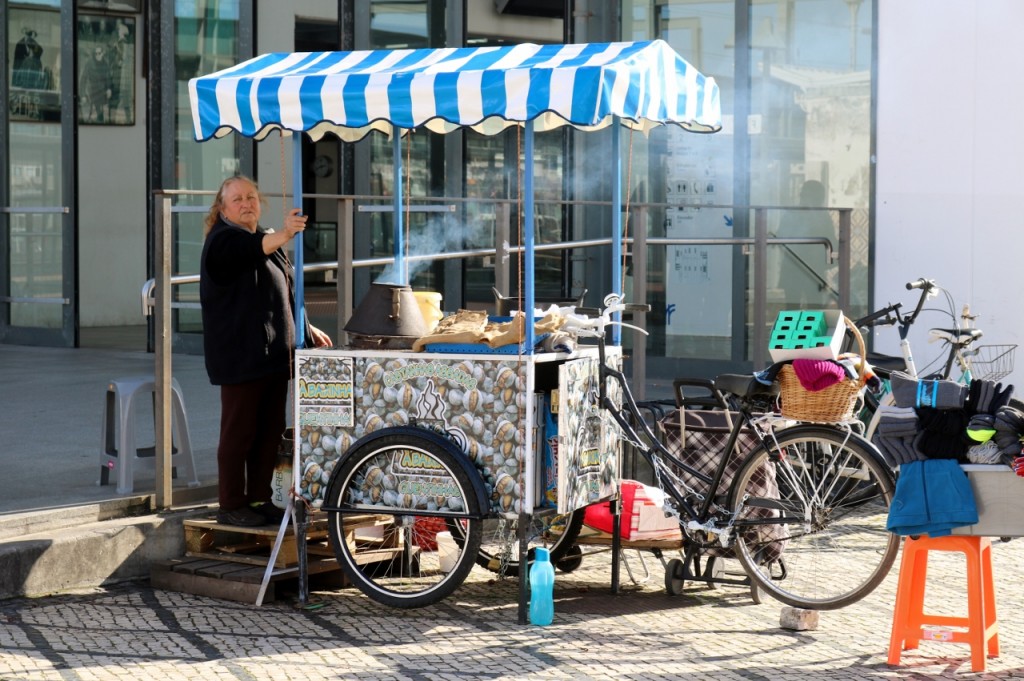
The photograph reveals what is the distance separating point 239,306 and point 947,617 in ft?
10.1

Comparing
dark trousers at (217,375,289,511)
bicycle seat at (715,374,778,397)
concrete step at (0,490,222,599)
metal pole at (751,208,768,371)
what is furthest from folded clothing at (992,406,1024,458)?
concrete step at (0,490,222,599)

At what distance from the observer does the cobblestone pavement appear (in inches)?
198

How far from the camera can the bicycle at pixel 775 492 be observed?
18.3ft

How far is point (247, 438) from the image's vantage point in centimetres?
641

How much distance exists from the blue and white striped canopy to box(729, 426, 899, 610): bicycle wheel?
55.0 inches

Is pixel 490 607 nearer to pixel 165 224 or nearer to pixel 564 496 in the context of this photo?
pixel 564 496

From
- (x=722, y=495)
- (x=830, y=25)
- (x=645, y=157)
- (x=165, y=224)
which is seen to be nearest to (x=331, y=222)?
(x=645, y=157)

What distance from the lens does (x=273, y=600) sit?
6035 millimetres

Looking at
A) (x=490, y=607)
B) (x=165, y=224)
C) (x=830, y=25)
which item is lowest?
(x=490, y=607)

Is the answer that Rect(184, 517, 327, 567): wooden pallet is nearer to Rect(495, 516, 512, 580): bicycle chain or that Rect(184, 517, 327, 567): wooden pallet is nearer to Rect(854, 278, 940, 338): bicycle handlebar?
Rect(495, 516, 512, 580): bicycle chain

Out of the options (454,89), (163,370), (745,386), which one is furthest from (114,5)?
(745,386)

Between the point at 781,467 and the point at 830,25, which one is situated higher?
the point at 830,25

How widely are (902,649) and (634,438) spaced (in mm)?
1369

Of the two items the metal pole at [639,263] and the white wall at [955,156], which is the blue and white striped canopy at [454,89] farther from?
the white wall at [955,156]
